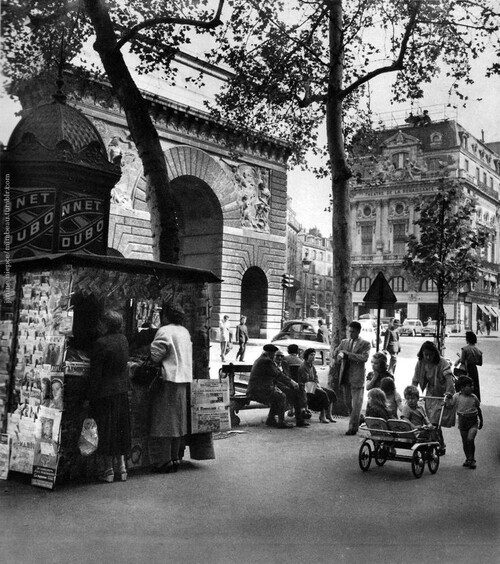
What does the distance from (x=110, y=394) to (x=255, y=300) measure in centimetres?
1832

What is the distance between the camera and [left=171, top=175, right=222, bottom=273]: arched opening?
82.4 feet

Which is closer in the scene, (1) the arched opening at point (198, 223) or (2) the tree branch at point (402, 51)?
(2) the tree branch at point (402, 51)

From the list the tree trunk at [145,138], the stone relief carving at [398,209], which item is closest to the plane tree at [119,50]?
the tree trunk at [145,138]

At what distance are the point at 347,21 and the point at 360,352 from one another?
275 inches

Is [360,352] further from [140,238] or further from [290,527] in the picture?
[140,238]

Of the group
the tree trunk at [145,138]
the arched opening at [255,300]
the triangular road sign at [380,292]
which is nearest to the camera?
the tree trunk at [145,138]

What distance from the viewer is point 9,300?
7.08 m

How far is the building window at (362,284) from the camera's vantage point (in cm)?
1583

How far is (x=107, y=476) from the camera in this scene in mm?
6840

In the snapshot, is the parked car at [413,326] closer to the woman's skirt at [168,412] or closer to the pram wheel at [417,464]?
the pram wheel at [417,464]

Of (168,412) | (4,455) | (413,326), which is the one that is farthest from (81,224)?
(413,326)

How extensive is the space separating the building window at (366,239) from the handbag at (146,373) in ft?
29.1

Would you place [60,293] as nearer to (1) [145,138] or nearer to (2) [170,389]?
(2) [170,389]

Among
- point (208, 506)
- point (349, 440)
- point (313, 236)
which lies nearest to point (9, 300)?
point (208, 506)
